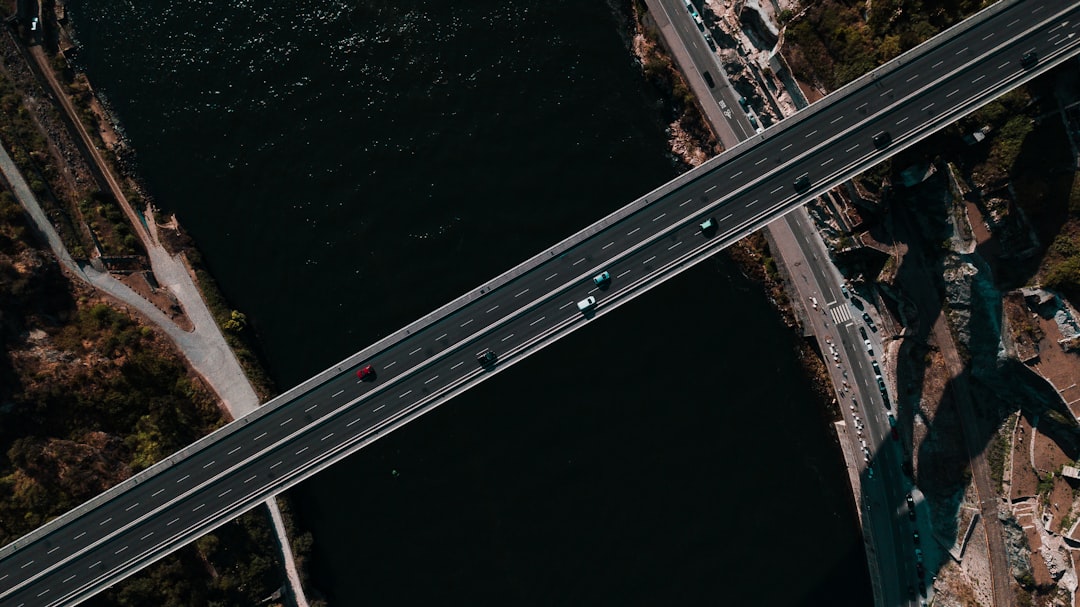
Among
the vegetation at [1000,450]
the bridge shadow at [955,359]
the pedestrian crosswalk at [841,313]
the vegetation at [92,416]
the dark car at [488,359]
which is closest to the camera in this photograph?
the dark car at [488,359]

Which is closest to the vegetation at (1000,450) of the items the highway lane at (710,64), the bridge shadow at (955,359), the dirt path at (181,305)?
the bridge shadow at (955,359)

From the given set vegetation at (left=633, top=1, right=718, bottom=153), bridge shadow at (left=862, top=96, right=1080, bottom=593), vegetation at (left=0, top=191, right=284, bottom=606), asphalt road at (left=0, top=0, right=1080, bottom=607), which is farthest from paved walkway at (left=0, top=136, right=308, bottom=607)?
bridge shadow at (left=862, top=96, right=1080, bottom=593)

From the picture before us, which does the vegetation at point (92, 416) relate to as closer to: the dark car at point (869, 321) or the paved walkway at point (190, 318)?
the paved walkway at point (190, 318)

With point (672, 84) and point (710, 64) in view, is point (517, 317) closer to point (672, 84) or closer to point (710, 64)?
point (672, 84)

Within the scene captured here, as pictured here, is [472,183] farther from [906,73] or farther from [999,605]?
[999,605]

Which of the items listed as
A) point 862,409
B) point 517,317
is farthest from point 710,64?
point 862,409

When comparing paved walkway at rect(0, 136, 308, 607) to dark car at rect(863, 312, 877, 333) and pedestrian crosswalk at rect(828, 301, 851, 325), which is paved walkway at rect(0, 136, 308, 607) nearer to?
pedestrian crosswalk at rect(828, 301, 851, 325)

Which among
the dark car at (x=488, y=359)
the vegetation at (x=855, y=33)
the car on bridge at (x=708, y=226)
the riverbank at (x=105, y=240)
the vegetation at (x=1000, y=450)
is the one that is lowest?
the vegetation at (x=1000, y=450)
